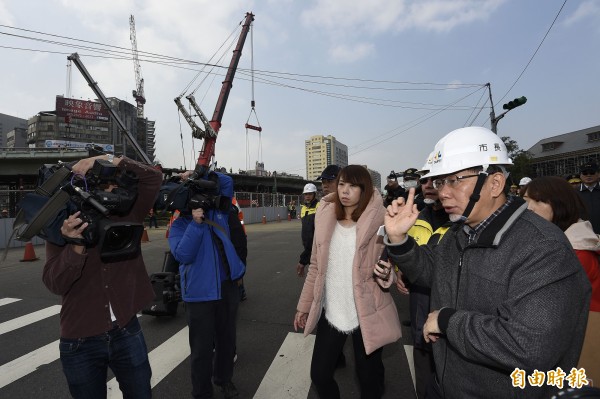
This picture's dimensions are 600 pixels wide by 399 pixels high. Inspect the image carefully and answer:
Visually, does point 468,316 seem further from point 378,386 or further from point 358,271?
point 378,386

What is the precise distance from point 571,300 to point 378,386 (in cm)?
174

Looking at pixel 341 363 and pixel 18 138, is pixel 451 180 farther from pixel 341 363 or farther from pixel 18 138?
pixel 18 138

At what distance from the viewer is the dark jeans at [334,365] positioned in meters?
2.40

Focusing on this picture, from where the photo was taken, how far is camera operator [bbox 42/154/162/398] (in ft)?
6.32

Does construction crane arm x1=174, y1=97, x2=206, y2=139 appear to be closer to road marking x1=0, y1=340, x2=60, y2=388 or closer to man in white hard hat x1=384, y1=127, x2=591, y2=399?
road marking x1=0, y1=340, x2=60, y2=388

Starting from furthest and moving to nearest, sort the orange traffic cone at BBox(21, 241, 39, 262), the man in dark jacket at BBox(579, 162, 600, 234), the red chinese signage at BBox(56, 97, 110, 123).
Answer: the red chinese signage at BBox(56, 97, 110, 123)
the orange traffic cone at BBox(21, 241, 39, 262)
the man in dark jacket at BBox(579, 162, 600, 234)

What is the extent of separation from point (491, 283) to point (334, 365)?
4.90ft

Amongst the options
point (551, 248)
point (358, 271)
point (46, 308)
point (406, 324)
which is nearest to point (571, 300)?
Answer: point (551, 248)

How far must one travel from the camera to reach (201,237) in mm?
2824

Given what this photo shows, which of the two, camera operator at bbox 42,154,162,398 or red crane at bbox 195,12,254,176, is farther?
red crane at bbox 195,12,254,176

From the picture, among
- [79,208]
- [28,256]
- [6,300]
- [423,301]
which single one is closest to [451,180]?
[423,301]

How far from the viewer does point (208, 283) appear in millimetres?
2824

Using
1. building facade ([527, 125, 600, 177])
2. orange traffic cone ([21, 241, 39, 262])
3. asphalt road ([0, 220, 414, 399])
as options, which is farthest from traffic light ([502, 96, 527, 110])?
building facade ([527, 125, 600, 177])

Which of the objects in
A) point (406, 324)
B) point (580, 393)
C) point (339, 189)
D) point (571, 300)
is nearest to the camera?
point (580, 393)
